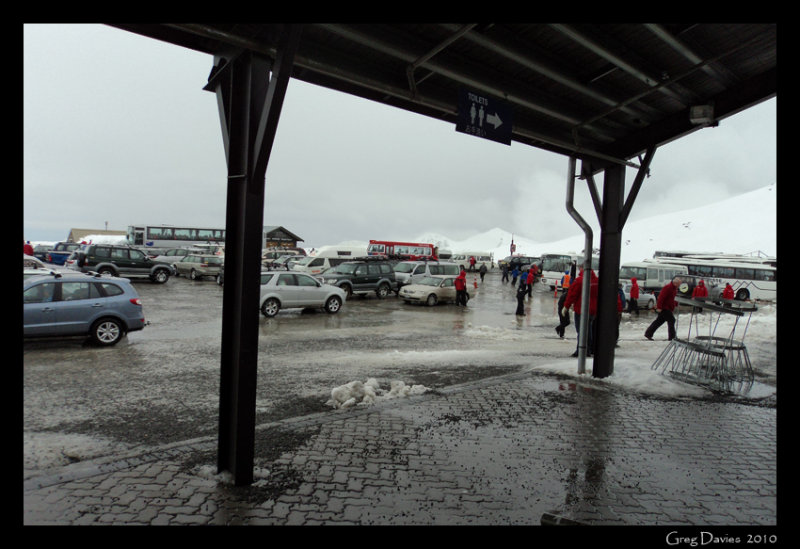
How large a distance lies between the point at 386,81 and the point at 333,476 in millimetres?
3936

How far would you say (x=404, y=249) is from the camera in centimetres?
5244

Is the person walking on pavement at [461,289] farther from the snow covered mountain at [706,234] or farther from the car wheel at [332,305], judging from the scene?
the snow covered mountain at [706,234]

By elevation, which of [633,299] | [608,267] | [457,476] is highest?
[608,267]

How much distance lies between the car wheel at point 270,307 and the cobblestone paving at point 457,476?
33.3 feet

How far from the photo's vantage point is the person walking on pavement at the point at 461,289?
20406 mm

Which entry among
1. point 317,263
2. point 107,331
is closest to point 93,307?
point 107,331

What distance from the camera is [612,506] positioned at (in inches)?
141

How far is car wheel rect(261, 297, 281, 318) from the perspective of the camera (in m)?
15.1

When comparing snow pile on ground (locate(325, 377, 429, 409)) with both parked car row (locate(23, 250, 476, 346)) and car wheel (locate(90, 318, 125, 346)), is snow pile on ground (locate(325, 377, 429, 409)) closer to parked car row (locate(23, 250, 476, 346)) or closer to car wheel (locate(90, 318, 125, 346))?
parked car row (locate(23, 250, 476, 346))

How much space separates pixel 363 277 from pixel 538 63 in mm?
17596

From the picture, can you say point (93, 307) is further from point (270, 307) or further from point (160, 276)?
point (160, 276)

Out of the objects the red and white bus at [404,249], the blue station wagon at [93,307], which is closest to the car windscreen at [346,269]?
the blue station wagon at [93,307]
